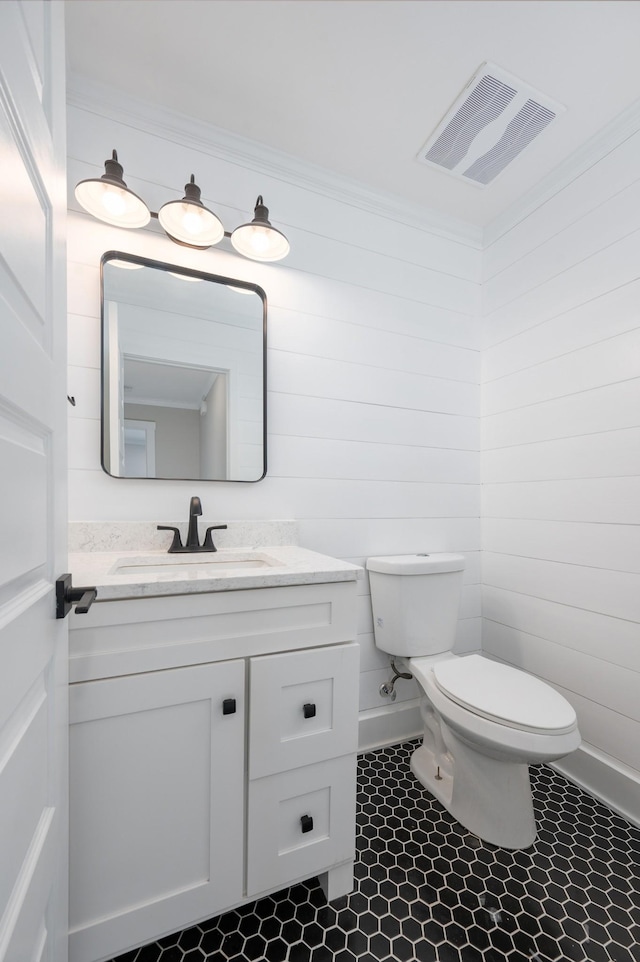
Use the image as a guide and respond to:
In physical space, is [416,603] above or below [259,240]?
below

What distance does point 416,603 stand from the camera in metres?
1.64

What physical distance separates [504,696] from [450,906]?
1.80 feet

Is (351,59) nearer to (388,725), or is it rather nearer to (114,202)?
(114,202)

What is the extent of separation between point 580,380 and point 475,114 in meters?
1.02

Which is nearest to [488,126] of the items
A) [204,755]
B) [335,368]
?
[335,368]

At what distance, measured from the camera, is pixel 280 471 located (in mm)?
1651

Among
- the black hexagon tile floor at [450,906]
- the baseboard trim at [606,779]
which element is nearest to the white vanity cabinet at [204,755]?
the black hexagon tile floor at [450,906]

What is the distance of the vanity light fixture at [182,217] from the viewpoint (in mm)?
1269

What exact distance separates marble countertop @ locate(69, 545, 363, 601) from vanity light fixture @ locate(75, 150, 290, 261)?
3.49ft

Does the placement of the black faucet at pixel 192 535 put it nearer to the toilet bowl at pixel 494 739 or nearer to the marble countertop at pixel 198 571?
the marble countertop at pixel 198 571

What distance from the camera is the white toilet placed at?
1168mm

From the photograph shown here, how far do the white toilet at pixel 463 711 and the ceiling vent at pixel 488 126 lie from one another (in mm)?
1587

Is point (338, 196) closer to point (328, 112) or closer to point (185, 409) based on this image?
point (328, 112)

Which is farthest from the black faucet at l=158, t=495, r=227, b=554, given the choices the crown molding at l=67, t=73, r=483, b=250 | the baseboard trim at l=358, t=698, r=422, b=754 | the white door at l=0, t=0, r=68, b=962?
the crown molding at l=67, t=73, r=483, b=250
